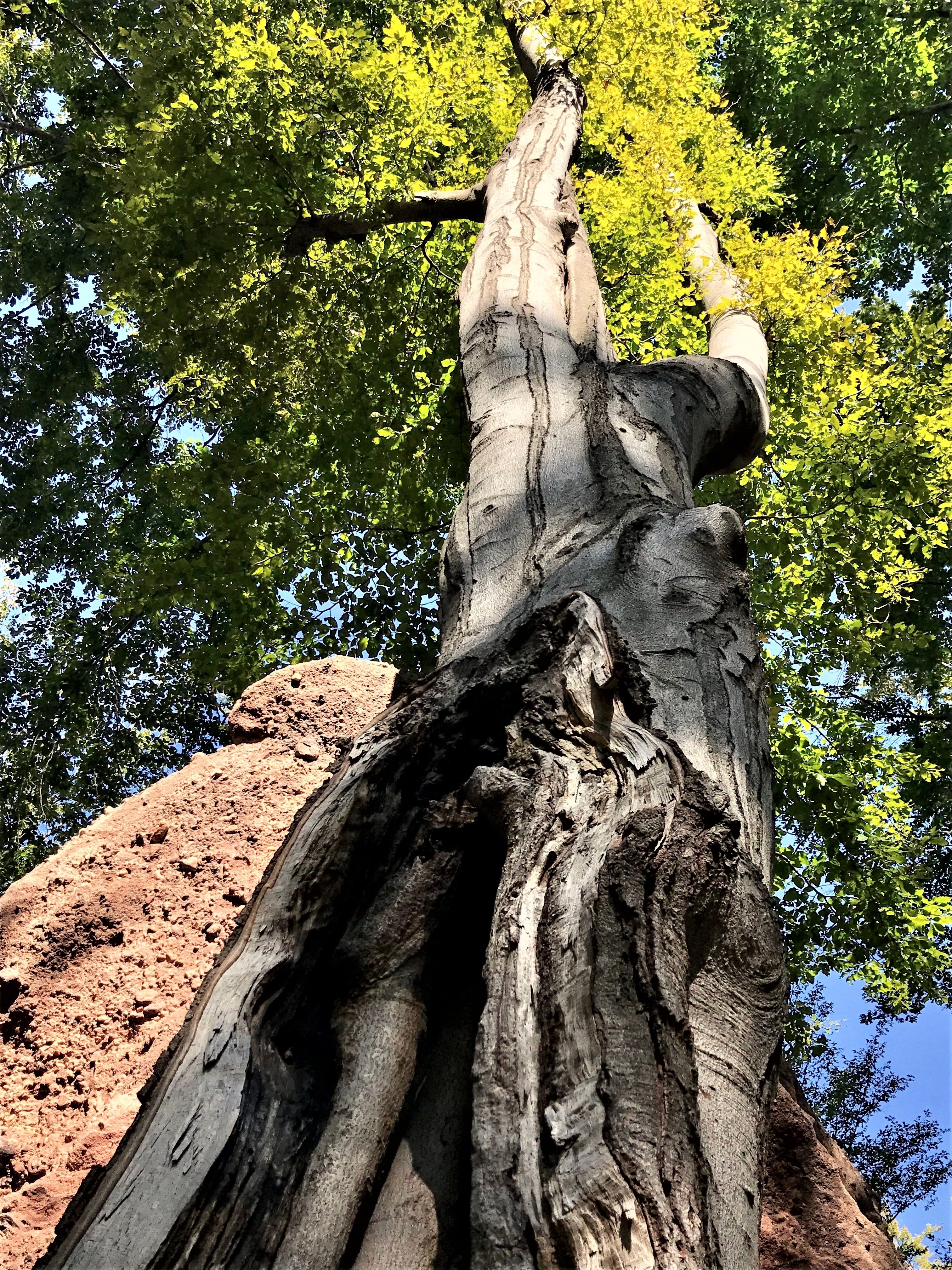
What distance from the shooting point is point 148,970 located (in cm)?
339

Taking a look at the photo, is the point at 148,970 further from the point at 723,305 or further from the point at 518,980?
the point at 723,305

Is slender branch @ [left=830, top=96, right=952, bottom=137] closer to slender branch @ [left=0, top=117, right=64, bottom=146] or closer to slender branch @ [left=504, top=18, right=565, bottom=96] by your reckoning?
slender branch @ [left=504, top=18, right=565, bottom=96]

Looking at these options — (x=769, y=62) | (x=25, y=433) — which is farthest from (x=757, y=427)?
(x=769, y=62)

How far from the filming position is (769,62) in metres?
13.1

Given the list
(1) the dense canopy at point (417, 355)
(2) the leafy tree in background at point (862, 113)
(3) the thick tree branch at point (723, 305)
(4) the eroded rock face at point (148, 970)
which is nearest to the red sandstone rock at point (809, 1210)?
(4) the eroded rock face at point (148, 970)

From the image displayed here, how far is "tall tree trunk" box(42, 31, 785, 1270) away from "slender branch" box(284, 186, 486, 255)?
14.4 ft

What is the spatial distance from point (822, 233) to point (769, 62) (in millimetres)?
7405

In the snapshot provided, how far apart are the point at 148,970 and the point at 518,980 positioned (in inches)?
87.4

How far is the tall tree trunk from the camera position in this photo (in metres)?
1.39

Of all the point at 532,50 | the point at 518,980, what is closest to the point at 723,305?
the point at 532,50

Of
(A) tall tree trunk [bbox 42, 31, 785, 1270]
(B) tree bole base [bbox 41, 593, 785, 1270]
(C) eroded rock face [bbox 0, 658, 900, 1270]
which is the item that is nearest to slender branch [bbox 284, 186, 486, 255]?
(C) eroded rock face [bbox 0, 658, 900, 1270]

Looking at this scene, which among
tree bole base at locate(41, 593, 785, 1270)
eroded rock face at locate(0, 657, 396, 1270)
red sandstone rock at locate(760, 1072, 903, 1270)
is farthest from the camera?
eroded rock face at locate(0, 657, 396, 1270)

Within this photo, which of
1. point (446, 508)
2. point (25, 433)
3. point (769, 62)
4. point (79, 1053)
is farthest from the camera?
point (769, 62)

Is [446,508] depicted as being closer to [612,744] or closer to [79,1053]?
[79,1053]
